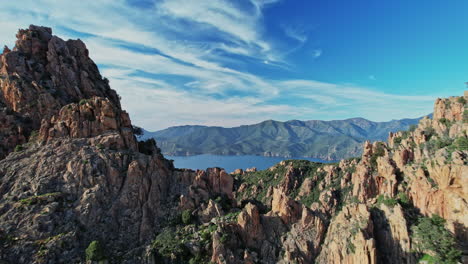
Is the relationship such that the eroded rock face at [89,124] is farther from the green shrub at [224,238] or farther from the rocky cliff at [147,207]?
the green shrub at [224,238]

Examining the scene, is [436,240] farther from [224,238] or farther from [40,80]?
[40,80]

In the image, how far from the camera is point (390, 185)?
56.2m

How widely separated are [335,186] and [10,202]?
413 feet

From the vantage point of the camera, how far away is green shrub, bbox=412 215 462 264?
107ft

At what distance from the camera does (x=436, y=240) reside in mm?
34719

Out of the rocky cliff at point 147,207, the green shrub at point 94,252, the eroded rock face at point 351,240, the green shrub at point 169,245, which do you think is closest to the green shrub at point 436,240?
the rocky cliff at point 147,207

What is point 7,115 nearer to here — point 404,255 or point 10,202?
point 10,202

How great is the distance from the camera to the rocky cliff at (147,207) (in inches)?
1393

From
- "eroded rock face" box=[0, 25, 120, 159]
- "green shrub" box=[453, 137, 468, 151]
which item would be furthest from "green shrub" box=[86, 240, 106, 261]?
"green shrub" box=[453, 137, 468, 151]

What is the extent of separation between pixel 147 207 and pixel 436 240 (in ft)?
136

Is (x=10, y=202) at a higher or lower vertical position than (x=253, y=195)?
higher

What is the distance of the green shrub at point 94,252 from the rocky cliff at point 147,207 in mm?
142

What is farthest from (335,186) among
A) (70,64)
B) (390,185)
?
(70,64)

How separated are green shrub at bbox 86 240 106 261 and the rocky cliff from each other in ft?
0.47
